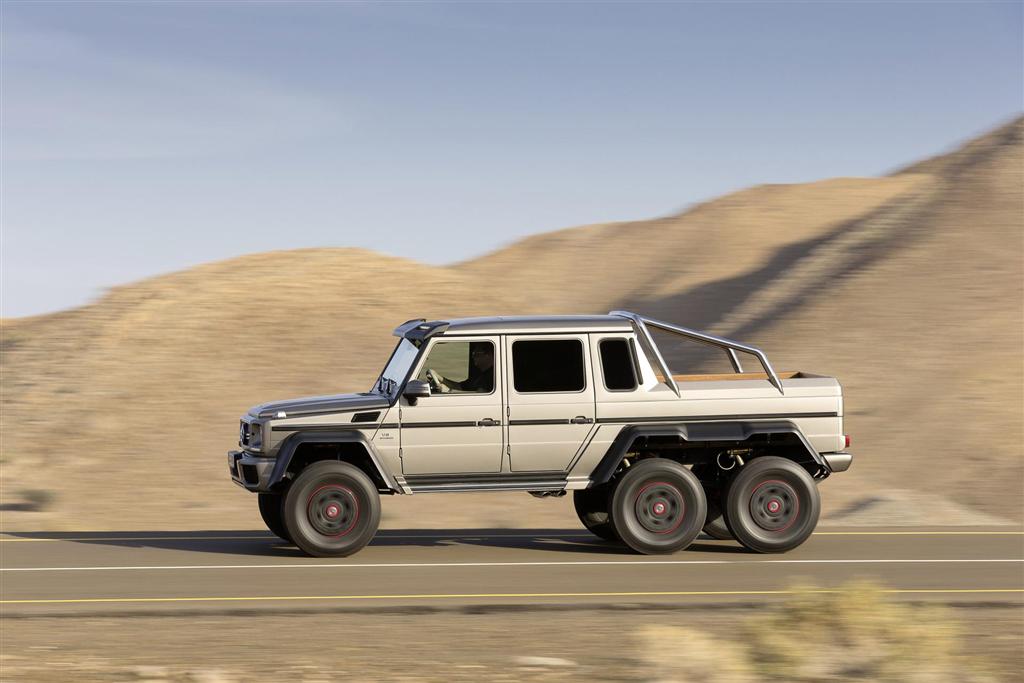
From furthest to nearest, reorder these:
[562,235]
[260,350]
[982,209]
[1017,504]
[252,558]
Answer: [562,235]
[982,209]
[260,350]
[1017,504]
[252,558]

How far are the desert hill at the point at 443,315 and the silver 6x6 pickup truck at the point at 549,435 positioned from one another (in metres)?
8.51

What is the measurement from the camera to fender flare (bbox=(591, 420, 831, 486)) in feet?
41.3

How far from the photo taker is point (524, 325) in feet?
41.9

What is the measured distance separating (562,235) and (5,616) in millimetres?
57355

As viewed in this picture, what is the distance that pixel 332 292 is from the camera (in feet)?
131

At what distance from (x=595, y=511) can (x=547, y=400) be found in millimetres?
1952

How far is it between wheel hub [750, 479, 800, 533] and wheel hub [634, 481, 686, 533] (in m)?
0.79

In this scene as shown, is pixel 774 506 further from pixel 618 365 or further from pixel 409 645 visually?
pixel 409 645

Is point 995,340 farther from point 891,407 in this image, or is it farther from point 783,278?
point 783,278

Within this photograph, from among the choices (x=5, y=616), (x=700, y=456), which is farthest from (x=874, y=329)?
(x=5, y=616)

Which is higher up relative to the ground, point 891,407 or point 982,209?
point 982,209

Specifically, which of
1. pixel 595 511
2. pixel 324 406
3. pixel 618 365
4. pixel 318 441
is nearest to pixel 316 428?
pixel 318 441

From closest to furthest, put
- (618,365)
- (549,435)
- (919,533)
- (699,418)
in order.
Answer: (549,435) < (699,418) < (618,365) < (919,533)

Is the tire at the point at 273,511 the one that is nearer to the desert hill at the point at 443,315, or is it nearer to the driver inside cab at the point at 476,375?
the driver inside cab at the point at 476,375
